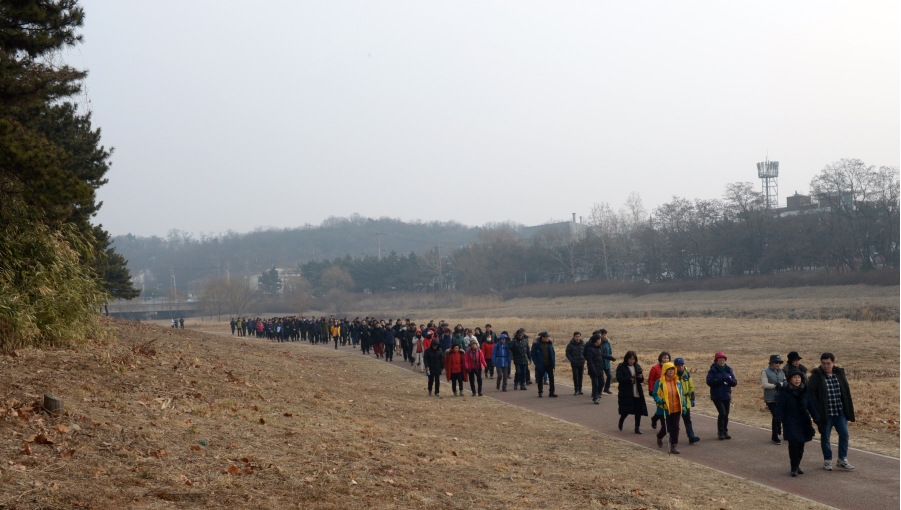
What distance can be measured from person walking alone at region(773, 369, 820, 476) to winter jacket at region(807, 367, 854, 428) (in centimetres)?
6

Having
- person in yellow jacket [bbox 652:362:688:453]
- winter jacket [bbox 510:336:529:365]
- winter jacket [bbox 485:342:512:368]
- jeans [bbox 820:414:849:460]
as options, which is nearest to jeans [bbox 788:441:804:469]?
jeans [bbox 820:414:849:460]

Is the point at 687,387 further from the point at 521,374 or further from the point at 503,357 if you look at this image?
the point at 521,374

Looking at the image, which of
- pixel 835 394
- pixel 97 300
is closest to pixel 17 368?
Result: pixel 97 300

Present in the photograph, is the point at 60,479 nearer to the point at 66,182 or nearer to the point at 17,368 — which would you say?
the point at 17,368

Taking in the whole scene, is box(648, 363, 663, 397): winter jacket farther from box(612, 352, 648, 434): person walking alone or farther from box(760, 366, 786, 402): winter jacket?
box(760, 366, 786, 402): winter jacket

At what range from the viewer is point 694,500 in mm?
8922

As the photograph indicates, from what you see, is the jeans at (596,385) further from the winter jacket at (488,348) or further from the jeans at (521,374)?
the winter jacket at (488,348)

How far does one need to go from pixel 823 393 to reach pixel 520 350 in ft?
32.6

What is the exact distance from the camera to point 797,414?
33.9 feet

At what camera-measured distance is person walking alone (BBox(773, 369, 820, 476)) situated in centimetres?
1013

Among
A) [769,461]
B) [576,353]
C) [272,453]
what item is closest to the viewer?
[272,453]

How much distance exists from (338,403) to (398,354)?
1831 centimetres

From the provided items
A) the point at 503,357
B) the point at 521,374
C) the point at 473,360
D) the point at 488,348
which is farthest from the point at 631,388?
the point at 488,348

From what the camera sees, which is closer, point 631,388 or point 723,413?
point 723,413
